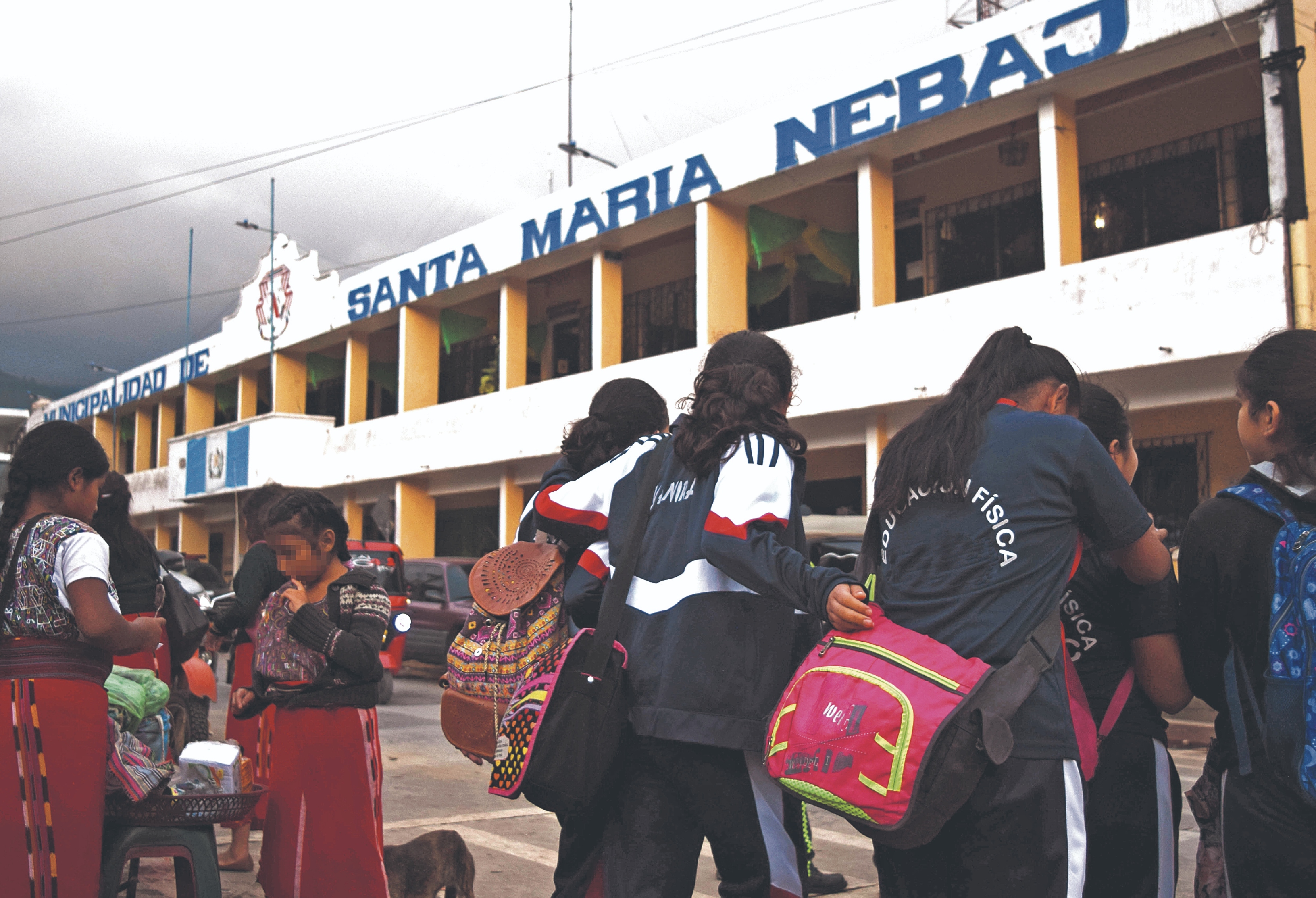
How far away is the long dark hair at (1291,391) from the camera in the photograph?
2393mm

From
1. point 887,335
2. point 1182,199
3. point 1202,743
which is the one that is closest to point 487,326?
point 887,335

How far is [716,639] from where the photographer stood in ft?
8.67

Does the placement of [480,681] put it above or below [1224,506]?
below

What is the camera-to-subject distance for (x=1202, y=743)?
9.59 meters

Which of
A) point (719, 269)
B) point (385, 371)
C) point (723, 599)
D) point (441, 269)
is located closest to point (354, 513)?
point (385, 371)

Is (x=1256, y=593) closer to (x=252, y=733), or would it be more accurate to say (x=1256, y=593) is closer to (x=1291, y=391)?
(x=1291, y=391)

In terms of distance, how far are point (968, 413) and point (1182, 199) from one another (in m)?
11.7

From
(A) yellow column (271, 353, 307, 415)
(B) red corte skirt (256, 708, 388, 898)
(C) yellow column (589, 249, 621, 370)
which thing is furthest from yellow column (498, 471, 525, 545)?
(B) red corte skirt (256, 708, 388, 898)

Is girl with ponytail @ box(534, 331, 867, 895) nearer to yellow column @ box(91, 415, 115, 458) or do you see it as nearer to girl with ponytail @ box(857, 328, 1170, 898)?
girl with ponytail @ box(857, 328, 1170, 898)

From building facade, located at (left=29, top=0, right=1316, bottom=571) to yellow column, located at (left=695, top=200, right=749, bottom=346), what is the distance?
0.04m

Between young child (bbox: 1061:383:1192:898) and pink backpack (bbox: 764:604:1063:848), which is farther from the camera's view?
young child (bbox: 1061:383:1192:898)

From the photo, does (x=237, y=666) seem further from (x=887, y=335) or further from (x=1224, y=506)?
(x=887, y=335)

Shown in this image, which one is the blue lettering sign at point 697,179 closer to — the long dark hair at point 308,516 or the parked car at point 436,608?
the parked car at point 436,608

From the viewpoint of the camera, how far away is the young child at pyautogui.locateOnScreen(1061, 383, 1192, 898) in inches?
105
